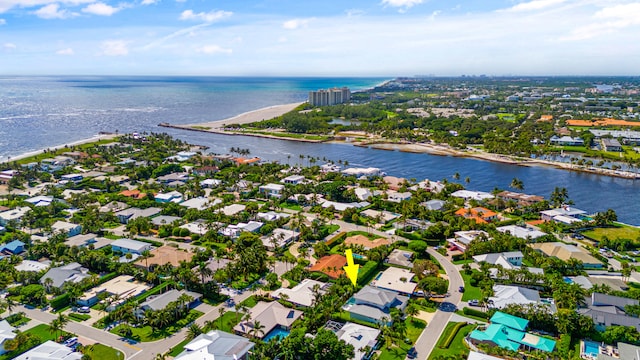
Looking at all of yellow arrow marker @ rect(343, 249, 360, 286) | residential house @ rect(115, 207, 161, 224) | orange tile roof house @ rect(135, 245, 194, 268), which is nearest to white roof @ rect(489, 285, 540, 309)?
yellow arrow marker @ rect(343, 249, 360, 286)

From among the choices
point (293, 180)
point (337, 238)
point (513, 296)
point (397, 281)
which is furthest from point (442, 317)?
point (293, 180)

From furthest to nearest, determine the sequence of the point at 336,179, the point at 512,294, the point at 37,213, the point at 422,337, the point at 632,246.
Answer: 1. the point at 336,179
2. the point at 37,213
3. the point at 632,246
4. the point at 512,294
5. the point at 422,337

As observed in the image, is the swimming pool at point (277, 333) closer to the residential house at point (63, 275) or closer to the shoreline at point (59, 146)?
the residential house at point (63, 275)

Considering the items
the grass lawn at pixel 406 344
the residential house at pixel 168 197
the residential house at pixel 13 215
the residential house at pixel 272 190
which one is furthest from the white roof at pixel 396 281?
the residential house at pixel 13 215

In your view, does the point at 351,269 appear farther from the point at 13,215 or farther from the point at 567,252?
the point at 13,215

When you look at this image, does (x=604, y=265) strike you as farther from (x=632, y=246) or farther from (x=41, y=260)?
(x=41, y=260)

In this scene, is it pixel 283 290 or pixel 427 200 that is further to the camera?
pixel 427 200

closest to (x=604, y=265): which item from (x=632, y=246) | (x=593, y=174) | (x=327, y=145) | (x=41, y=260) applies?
(x=632, y=246)
